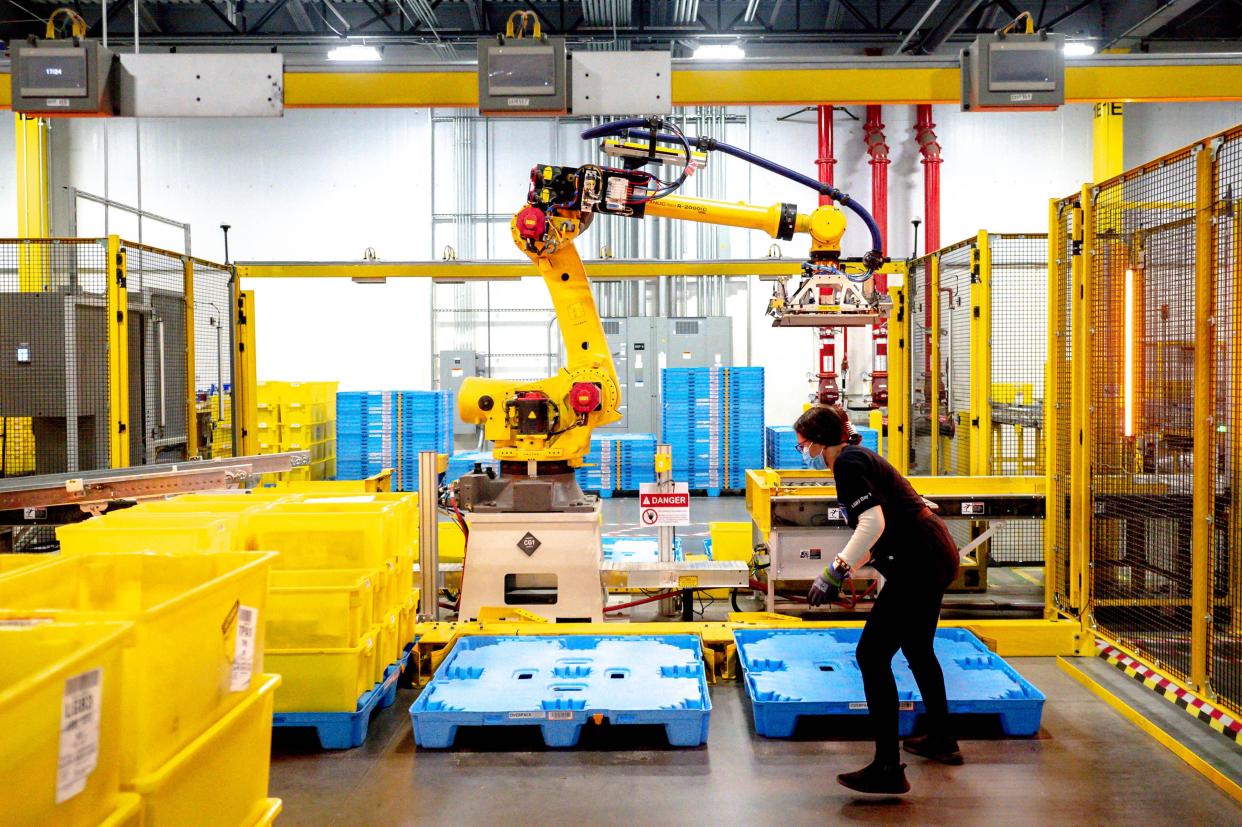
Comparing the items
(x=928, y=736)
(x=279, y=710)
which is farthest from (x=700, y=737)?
(x=279, y=710)

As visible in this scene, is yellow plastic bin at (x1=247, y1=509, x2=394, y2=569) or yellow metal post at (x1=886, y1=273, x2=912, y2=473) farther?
yellow metal post at (x1=886, y1=273, x2=912, y2=473)

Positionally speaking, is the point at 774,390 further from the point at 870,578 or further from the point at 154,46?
the point at 154,46

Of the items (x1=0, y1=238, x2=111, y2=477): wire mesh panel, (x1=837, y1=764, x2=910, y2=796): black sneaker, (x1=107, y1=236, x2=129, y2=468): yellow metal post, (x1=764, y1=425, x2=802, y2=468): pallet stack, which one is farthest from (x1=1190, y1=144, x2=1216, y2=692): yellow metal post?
(x1=764, y1=425, x2=802, y2=468): pallet stack

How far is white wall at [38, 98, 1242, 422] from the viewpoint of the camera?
1559cm

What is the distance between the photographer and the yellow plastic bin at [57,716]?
139 cm

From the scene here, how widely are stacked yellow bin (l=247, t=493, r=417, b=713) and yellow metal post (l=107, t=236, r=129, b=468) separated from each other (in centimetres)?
264

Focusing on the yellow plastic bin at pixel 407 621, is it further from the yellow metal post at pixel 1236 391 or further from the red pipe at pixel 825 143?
the red pipe at pixel 825 143

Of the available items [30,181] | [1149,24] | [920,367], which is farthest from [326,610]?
[1149,24]

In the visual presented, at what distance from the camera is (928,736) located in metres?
4.36

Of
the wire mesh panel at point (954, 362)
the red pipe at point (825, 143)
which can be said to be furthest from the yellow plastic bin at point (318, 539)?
the red pipe at point (825, 143)

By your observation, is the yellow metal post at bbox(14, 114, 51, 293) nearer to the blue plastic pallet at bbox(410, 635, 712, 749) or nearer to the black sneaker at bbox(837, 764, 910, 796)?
the blue plastic pallet at bbox(410, 635, 712, 749)

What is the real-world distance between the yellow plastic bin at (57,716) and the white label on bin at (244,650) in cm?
53

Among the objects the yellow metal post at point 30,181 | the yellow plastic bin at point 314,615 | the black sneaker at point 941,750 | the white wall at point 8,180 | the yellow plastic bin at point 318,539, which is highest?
the white wall at point 8,180

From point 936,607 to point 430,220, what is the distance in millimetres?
13598
